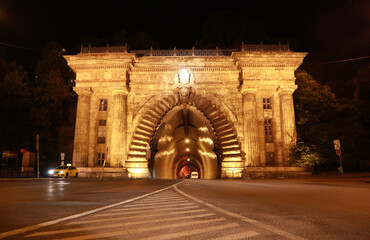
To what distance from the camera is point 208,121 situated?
3122cm

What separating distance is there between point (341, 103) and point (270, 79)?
11346 mm

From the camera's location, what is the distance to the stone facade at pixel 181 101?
93.7 feet

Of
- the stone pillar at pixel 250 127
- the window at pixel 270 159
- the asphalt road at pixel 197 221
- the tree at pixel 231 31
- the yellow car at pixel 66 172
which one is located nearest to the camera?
the asphalt road at pixel 197 221

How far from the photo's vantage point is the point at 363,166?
35750 mm

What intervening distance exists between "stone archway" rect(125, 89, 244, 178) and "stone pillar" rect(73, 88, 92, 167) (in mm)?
4747

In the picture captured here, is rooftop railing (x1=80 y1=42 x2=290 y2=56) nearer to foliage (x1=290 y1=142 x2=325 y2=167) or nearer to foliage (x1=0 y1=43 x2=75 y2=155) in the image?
foliage (x1=290 y1=142 x2=325 y2=167)

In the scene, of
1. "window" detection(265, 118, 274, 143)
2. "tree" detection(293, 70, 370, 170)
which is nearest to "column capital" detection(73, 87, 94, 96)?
"window" detection(265, 118, 274, 143)

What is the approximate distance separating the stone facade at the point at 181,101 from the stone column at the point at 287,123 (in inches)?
4.0

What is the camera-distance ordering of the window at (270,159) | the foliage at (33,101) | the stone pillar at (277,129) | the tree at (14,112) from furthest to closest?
the foliage at (33,101), the tree at (14,112), the window at (270,159), the stone pillar at (277,129)

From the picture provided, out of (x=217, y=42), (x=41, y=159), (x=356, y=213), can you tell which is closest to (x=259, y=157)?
(x=356, y=213)

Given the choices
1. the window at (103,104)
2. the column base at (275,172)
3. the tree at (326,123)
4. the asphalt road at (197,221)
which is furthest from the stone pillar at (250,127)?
the asphalt road at (197,221)

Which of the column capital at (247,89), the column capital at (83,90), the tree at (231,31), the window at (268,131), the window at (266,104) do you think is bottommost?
the window at (268,131)

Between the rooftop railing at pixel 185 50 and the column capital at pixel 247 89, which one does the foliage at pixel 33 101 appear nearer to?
the rooftop railing at pixel 185 50

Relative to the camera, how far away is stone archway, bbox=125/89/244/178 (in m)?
28.5
